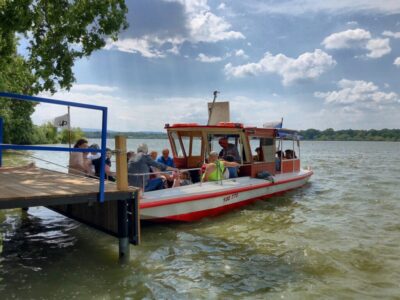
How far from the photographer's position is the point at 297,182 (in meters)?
15.0

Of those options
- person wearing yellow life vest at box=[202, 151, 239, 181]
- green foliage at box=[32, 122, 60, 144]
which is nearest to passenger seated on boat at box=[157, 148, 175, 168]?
person wearing yellow life vest at box=[202, 151, 239, 181]

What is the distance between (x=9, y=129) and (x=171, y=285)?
40760 mm

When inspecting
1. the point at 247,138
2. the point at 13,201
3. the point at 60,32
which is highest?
the point at 60,32

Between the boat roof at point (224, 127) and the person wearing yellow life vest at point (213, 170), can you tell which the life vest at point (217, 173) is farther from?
the boat roof at point (224, 127)

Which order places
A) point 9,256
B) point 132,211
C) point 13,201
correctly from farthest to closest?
point 9,256 → point 132,211 → point 13,201

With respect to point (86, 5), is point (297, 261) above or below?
below

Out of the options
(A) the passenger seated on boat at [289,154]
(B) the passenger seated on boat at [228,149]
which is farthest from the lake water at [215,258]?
(A) the passenger seated on boat at [289,154]

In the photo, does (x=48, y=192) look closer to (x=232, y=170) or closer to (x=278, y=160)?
(x=232, y=170)

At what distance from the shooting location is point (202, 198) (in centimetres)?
938

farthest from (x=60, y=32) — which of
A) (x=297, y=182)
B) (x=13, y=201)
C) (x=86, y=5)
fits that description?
(x=297, y=182)

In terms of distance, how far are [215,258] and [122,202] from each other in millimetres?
2075

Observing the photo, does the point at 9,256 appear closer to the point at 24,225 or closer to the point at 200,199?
the point at 24,225

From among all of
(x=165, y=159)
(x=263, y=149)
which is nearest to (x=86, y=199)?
(x=165, y=159)

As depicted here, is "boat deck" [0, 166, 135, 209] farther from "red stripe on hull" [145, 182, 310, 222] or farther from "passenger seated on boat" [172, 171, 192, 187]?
"passenger seated on boat" [172, 171, 192, 187]
